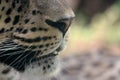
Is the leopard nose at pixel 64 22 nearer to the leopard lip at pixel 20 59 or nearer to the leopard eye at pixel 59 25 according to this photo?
the leopard eye at pixel 59 25

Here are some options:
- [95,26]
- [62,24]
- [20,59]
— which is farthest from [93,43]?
[62,24]

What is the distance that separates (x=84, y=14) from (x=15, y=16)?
9.26 metres

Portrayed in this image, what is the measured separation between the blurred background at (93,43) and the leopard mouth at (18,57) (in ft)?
3.78

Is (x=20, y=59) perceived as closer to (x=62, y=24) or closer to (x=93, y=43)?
(x=62, y=24)

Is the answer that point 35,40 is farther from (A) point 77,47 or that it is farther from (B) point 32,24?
(A) point 77,47

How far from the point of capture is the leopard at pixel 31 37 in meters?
3.73

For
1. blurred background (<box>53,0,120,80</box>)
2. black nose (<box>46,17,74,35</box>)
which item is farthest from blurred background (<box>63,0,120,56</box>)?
black nose (<box>46,17,74,35</box>)

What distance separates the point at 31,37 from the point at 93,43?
5.62 metres

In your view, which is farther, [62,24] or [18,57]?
[18,57]

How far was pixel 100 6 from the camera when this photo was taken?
510 inches

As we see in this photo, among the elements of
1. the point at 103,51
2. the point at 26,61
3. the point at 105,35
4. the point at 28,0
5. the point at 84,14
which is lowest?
the point at 84,14

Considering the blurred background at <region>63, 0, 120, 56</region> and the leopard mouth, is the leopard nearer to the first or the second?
the leopard mouth

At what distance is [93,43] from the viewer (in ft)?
30.6

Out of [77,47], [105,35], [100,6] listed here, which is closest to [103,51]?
[77,47]
